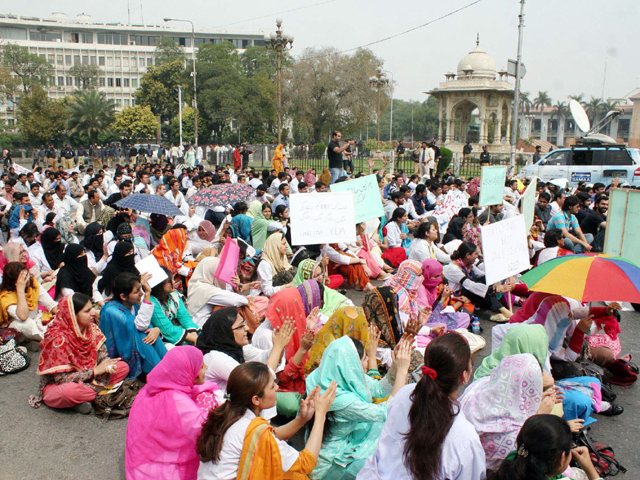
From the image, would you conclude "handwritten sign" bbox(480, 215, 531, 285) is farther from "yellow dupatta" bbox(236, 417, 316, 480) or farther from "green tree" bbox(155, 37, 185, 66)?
"green tree" bbox(155, 37, 185, 66)

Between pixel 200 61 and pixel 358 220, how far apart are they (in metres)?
48.3

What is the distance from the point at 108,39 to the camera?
89750mm

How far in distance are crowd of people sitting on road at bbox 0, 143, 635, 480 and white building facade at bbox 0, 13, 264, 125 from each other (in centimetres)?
8433

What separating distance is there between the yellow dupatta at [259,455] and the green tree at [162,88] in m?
58.3

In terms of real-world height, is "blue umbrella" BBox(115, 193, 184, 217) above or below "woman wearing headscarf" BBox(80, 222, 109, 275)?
above

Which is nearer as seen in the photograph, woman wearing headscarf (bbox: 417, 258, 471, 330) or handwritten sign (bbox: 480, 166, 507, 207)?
woman wearing headscarf (bbox: 417, 258, 471, 330)

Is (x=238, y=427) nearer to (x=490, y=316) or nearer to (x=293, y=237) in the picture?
(x=293, y=237)

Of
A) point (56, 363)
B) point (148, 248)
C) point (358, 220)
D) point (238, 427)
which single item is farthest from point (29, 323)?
point (358, 220)

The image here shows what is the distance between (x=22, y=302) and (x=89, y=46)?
9186 centimetres

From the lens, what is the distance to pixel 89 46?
3413 inches

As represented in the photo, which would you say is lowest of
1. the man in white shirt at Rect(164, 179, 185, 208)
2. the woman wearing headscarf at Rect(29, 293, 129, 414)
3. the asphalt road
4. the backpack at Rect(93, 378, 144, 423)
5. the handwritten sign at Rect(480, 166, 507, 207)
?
the asphalt road

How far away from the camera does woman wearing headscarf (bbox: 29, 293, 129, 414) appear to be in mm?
4504

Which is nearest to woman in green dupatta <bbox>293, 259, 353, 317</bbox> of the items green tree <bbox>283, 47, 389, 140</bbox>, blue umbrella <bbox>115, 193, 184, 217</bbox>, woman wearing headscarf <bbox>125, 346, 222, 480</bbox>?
woman wearing headscarf <bbox>125, 346, 222, 480</bbox>

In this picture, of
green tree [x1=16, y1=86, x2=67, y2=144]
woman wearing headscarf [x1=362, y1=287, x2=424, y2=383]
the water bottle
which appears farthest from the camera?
green tree [x1=16, y1=86, x2=67, y2=144]
